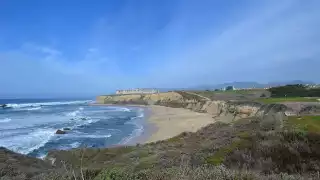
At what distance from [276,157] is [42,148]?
2230 centimetres

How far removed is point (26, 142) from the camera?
2902 centimetres

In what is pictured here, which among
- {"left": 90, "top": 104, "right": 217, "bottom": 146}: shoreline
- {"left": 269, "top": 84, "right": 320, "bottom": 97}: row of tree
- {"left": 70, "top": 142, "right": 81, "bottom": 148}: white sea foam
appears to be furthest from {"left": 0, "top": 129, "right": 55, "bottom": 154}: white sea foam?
{"left": 269, "top": 84, "right": 320, "bottom": 97}: row of tree

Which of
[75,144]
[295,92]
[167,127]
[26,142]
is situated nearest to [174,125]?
[167,127]

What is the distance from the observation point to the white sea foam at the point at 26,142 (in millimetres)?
25709

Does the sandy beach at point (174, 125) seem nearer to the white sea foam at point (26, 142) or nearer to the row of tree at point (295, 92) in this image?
the white sea foam at point (26, 142)

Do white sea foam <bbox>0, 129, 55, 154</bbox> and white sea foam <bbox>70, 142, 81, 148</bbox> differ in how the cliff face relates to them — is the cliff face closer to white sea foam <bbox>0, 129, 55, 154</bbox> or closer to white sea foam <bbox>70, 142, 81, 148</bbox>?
white sea foam <bbox>70, 142, 81, 148</bbox>

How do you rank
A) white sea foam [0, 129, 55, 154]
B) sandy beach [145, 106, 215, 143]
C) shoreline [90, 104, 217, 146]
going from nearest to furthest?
white sea foam [0, 129, 55, 154] → shoreline [90, 104, 217, 146] → sandy beach [145, 106, 215, 143]

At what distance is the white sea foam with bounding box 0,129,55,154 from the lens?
2571 centimetres

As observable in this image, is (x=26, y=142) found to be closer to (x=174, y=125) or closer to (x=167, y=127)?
(x=167, y=127)

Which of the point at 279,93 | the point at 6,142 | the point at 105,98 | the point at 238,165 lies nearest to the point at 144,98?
the point at 105,98

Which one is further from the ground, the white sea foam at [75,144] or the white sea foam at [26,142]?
the white sea foam at [26,142]

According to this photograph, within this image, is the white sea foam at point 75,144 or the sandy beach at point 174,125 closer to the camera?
the white sea foam at point 75,144

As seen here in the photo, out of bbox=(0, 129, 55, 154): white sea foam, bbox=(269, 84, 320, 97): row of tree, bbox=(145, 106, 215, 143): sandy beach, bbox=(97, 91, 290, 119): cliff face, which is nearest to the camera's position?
bbox=(0, 129, 55, 154): white sea foam

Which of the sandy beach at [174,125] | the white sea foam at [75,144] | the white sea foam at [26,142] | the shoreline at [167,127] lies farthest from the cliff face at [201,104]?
the white sea foam at [26,142]
